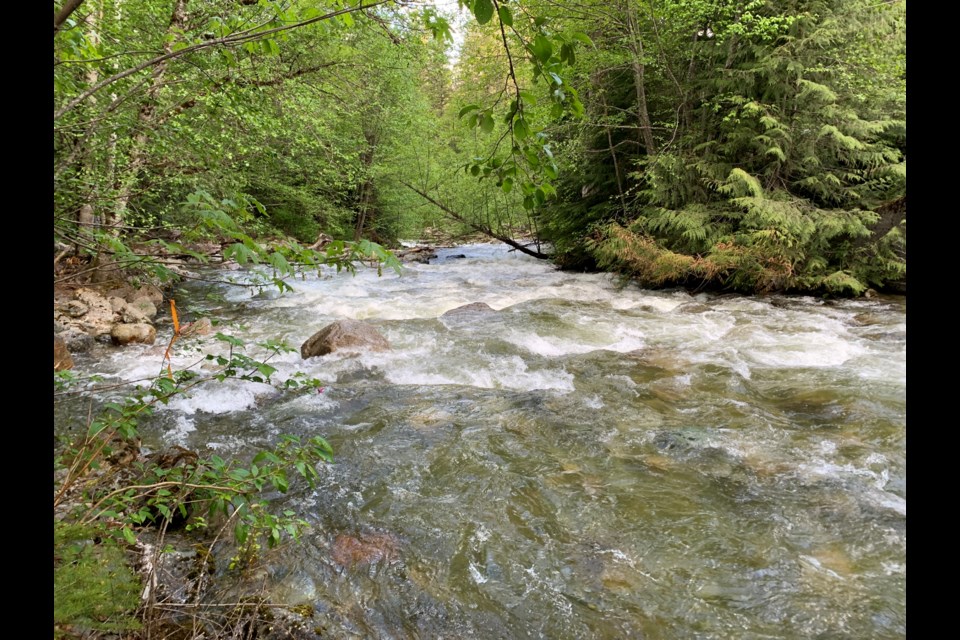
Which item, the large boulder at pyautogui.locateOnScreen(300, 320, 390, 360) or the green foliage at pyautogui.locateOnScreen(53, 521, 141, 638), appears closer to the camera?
the green foliage at pyautogui.locateOnScreen(53, 521, 141, 638)

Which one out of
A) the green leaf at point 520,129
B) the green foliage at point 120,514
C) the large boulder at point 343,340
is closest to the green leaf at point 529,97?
the green leaf at point 520,129

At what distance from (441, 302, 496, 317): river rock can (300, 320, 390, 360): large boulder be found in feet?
7.20

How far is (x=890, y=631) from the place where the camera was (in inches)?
101

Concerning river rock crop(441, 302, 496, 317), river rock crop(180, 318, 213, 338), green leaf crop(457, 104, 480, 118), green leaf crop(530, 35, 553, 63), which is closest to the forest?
river rock crop(180, 318, 213, 338)

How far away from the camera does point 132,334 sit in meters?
7.39

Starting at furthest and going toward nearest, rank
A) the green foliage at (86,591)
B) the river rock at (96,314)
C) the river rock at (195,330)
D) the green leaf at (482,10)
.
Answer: the river rock at (96,314) < the river rock at (195,330) < the green foliage at (86,591) < the green leaf at (482,10)

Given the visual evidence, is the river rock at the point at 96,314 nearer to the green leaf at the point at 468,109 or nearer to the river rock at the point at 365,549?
the river rock at the point at 365,549

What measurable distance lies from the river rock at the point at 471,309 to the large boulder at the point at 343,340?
7.20ft

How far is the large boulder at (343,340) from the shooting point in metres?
7.02

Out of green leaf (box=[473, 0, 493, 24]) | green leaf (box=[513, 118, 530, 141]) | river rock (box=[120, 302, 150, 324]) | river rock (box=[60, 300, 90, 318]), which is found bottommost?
river rock (box=[120, 302, 150, 324])

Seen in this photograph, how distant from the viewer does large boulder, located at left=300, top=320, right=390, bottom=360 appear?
702 centimetres

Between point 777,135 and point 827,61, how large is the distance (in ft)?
5.25

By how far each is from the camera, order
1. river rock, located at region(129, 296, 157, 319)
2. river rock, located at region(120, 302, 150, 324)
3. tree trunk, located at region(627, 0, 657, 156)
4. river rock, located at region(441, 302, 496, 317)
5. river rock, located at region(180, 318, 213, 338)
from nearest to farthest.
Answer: river rock, located at region(180, 318, 213, 338) < river rock, located at region(120, 302, 150, 324) < river rock, located at region(129, 296, 157, 319) < river rock, located at region(441, 302, 496, 317) < tree trunk, located at region(627, 0, 657, 156)

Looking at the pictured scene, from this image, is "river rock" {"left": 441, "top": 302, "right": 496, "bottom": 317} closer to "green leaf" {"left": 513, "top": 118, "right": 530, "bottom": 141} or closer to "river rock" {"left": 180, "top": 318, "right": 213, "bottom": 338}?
"river rock" {"left": 180, "top": 318, "right": 213, "bottom": 338}
